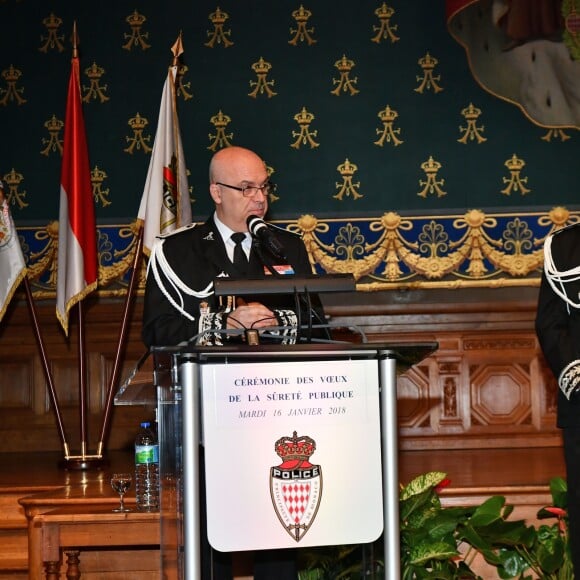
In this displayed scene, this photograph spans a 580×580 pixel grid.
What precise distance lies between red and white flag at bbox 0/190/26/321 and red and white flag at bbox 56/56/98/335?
0.22 meters

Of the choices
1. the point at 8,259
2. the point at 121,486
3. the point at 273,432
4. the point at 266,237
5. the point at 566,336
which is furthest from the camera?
the point at 8,259

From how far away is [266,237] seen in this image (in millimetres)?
2914

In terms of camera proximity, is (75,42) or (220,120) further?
(220,120)

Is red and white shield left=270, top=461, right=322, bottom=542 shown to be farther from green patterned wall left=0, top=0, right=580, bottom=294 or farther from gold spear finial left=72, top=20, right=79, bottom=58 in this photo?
gold spear finial left=72, top=20, right=79, bottom=58

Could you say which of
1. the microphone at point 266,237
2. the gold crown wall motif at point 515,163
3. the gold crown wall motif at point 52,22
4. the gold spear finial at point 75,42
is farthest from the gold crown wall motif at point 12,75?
the microphone at point 266,237

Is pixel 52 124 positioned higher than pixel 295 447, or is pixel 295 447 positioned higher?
pixel 52 124

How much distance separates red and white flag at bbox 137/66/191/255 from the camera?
5.61 metres

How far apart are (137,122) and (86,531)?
10.6ft

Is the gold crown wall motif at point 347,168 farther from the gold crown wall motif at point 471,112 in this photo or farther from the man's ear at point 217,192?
the man's ear at point 217,192

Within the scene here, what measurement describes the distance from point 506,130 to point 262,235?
12.0 feet

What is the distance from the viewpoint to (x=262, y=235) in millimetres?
2938

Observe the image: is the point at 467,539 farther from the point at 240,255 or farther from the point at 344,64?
the point at 344,64

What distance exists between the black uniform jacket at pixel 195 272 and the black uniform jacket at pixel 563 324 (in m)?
0.82

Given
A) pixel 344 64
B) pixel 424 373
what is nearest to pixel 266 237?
pixel 424 373
